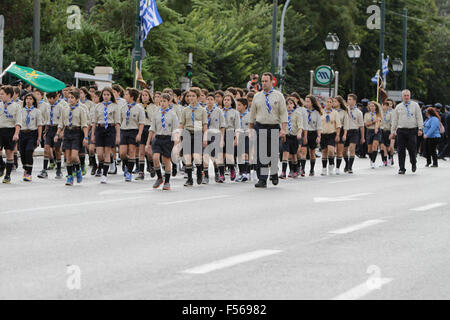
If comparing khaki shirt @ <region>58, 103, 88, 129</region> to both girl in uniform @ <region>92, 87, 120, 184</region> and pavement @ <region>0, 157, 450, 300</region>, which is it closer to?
pavement @ <region>0, 157, 450, 300</region>

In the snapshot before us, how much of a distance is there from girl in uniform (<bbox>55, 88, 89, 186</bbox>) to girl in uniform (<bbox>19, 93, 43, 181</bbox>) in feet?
3.44

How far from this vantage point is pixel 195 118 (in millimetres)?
19281

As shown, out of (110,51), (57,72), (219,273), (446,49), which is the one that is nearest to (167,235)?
(219,273)

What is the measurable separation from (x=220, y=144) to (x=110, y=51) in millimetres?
25706

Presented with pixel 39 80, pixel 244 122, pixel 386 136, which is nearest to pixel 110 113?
pixel 39 80

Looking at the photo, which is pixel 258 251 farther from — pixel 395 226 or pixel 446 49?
pixel 446 49

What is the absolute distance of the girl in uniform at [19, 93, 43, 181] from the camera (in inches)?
751

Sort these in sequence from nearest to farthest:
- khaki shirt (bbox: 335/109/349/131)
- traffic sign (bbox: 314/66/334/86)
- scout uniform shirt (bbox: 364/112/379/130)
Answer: khaki shirt (bbox: 335/109/349/131), scout uniform shirt (bbox: 364/112/379/130), traffic sign (bbox: 314/66/334/86)

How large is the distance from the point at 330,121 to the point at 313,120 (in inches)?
35.7

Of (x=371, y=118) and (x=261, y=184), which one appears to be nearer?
(x=261, y=184)

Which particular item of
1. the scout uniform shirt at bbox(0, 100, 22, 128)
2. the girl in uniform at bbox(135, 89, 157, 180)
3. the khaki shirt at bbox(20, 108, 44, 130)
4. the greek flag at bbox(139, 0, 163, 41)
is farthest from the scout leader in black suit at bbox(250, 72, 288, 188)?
the greek flag at bbox(139, 0, 163, 41)

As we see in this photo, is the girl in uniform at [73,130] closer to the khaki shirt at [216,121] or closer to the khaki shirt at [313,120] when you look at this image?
the khaki shirt at [216,121]

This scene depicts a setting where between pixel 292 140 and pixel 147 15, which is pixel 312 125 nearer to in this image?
pixel 292 140

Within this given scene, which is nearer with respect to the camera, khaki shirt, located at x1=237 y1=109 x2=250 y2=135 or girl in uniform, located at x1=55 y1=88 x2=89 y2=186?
girl in uniform, located at x1=55 y1=88 x2=89 y2=186
